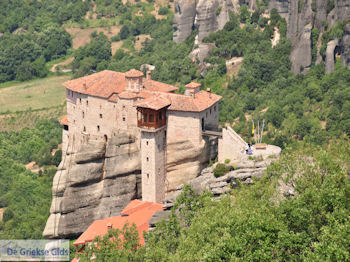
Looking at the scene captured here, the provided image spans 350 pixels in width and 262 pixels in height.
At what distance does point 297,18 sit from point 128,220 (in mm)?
60757

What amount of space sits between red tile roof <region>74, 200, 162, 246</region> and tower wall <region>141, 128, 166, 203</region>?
1212mm

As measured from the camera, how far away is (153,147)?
229 ft

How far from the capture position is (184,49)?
443 ft

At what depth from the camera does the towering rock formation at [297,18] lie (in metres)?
108

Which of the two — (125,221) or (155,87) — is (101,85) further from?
(125,221)

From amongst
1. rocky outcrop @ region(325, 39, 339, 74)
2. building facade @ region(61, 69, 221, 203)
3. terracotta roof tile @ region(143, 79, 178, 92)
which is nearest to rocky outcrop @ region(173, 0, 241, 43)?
rocky outcrop @ region(325, 39, 339, 74)

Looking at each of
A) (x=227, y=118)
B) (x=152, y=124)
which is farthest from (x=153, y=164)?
(x=227, y=118)

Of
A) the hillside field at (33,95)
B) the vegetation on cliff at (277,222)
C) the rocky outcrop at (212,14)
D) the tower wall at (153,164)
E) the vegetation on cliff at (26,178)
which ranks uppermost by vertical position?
the rocky outcrop at (212,14)

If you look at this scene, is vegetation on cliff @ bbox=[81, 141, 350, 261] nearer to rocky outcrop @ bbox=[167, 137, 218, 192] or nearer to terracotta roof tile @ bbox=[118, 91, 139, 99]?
rocky outcrop @ bbox=[167, 137, 218, 192]

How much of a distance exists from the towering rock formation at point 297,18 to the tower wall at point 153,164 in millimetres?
45014

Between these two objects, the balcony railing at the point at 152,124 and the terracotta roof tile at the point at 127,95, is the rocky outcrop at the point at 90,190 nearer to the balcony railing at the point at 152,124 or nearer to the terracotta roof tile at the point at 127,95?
the terracotta roof tile at the point at 127,95

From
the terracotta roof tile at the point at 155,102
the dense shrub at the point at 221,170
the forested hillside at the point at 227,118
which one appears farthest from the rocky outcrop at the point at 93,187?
the dense shrub at the point at 221,170

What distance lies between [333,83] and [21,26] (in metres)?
105

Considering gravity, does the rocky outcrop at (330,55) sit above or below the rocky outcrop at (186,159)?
above
